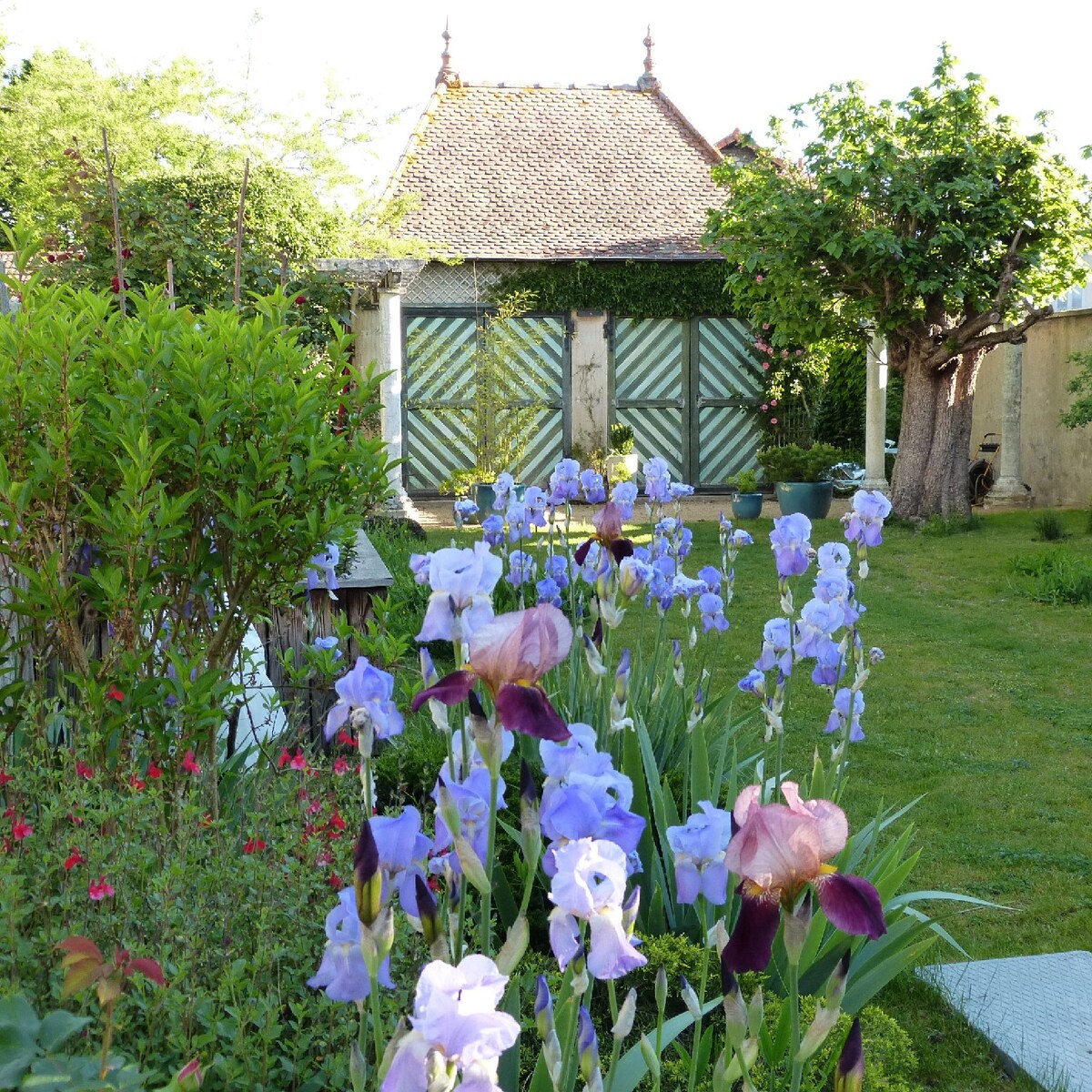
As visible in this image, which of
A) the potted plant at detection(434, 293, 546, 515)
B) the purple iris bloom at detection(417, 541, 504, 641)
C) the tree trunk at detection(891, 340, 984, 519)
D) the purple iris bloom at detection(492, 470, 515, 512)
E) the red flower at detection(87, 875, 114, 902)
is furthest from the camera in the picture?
the potted plant at detection(434, 293, 546, 515)

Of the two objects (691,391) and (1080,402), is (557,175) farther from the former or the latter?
(1080,402)

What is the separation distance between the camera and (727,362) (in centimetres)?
1458

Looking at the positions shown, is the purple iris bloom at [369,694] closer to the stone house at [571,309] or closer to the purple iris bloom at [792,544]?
the purple iris bloom at [792,544]

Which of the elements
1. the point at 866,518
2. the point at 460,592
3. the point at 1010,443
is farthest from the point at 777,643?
the point at 1010,443

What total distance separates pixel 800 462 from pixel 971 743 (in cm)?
732

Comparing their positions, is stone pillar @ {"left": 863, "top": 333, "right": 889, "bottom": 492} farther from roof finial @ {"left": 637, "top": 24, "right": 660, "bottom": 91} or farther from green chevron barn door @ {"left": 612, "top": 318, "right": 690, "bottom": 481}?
roof finial @ {"left": 637, "top": 24, "right": 660, "bottom": 91}

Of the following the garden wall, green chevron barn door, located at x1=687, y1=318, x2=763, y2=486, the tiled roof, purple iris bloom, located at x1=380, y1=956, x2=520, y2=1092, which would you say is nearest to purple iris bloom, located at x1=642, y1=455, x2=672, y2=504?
purple iris bloom, located at x1=380, y1=956, x2=520, y2=1092

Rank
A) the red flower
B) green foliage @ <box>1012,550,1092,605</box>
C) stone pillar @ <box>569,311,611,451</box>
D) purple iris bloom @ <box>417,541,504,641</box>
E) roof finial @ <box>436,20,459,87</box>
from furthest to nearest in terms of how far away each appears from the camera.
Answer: roof finial @ <box>436,20,459,87</box>
stone pillar @ <box>569,311,611,451</box>
green foliage @ <box>1012,550,1092,605</box>
the red flower
purple iris bloom @ <box>417,541,504,641</box>

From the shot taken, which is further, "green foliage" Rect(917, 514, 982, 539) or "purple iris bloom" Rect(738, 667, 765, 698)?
"green foliage" Rect(917, 514, 982, 539)

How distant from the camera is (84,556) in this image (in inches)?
108

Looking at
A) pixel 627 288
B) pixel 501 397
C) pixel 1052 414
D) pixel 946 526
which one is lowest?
pixel 946 526

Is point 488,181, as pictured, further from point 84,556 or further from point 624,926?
point 624,926

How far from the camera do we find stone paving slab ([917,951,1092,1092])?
7.77 ft

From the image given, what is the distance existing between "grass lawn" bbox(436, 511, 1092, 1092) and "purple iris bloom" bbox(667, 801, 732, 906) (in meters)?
1.42
